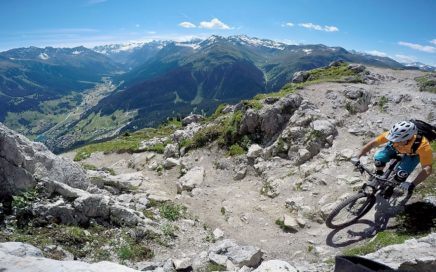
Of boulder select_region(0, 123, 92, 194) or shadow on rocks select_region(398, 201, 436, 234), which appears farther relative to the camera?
boulder select_region(0, 123, 92, 194)

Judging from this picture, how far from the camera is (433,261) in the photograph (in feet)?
28.1

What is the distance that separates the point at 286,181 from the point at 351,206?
776cm

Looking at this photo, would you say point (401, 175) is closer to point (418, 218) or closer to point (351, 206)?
point (418, 218)

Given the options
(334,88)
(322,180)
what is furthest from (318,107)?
(322,180)

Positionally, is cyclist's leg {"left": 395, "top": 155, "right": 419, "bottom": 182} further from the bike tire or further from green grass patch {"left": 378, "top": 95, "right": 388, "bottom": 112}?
green grass patch {"left": 378, "top": 95, "right": 388, "bottom": 112}

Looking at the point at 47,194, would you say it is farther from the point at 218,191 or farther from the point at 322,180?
the point at 322,180

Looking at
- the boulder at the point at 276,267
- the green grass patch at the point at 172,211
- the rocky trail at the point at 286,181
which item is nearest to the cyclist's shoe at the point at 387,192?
the rocky trail at the point at 286,181

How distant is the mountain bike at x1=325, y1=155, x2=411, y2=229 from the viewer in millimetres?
13636

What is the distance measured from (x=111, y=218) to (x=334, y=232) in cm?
926

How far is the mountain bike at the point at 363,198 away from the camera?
13.6 m

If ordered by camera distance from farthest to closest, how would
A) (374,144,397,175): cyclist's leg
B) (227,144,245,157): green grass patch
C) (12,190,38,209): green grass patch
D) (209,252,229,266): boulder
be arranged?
(227,144,245,157): green grass patch < (374,144,397,175): cyclist's leg < (12,190,38,209): green grass patch < (209,252,229,266): boulder

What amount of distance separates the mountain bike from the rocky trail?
1.39 ft

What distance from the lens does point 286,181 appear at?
22.0 m

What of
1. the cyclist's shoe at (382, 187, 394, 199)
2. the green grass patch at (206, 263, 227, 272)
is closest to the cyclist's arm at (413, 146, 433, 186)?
the cyclist's shoe at (382, 187, 394, 199)
